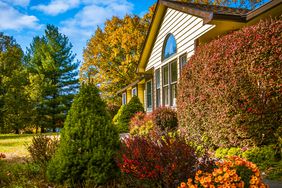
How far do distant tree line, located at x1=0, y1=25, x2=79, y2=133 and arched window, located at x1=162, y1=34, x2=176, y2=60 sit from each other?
497 inches

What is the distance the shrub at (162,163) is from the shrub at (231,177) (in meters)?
0.37

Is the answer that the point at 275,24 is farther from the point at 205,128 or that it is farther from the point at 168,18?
the point at 168,18

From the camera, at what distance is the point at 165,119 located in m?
10.2

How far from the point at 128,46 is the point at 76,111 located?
2137 cm

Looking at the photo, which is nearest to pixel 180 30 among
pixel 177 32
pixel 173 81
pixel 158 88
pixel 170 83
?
pixel 177 32

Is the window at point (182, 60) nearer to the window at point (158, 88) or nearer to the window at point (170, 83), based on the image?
the window at point (170, 83)

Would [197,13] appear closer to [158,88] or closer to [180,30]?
[180,30]

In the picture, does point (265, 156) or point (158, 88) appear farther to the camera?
point (158, 88)

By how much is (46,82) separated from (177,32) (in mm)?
Result: 19268

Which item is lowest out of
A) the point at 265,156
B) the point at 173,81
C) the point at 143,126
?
the point at 265,156

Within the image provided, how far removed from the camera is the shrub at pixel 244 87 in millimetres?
5074

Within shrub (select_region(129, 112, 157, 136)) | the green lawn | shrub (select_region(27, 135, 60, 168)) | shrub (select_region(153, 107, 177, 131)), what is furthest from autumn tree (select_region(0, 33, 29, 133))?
shrub (select_region(27, 135, 60, 168))

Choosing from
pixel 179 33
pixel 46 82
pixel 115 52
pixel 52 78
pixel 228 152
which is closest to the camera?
pixel 228 152

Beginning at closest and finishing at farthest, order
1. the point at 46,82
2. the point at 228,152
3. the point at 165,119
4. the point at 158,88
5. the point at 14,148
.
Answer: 1. the point at 228,152
2. the point at 14,148
3. the point at 165,119
4. the point at 158,88
5. the point at 46,82
